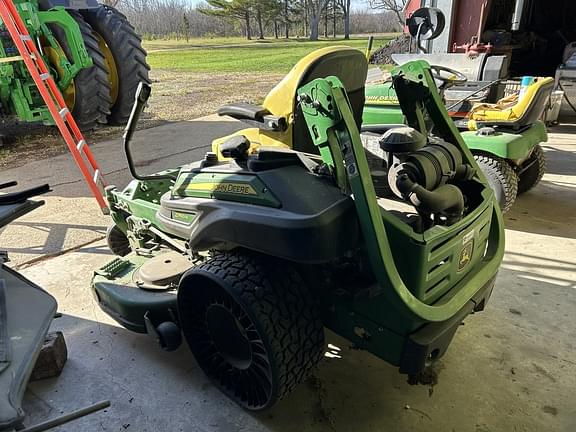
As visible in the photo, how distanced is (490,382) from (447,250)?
0.81m

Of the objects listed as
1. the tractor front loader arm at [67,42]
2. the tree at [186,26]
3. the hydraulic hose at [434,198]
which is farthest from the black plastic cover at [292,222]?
the tree at [186,26]

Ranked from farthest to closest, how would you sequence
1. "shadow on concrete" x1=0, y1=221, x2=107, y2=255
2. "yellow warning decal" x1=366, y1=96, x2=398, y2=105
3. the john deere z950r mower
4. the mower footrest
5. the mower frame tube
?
the john deere z950r mower
"yellow warning decal" x1=366, y1=96, x2=398, y2=105
"shadow on concrete" x1=0, y1=221, x2=107, y2=255
the mower footrest
the mower frame tube

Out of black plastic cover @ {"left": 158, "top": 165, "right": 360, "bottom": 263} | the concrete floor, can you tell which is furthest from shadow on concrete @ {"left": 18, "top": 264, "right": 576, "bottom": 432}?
black plastic cover @ {"left": 158, "top": 165, "right": 360, "bottom": 263}

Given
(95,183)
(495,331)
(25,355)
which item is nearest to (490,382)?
(495,331)

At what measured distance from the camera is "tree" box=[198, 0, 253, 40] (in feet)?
132

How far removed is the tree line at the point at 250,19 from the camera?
3981 centimetres

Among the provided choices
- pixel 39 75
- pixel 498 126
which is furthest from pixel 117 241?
pixel 498 126

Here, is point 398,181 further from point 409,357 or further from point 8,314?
point 8,314

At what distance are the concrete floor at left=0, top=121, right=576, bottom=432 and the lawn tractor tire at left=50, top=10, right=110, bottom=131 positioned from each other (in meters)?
3.78

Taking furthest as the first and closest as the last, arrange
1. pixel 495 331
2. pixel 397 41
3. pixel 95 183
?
1. pixel 397 41
2. pixel 95 183
3. pixel 495 331

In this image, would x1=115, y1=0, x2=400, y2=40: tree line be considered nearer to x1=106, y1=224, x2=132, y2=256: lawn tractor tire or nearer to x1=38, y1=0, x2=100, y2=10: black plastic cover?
x1=38, y1=0, x2=100, y2=10: black plastic cover

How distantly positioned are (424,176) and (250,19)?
1657 inches

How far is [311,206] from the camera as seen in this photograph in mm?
1711

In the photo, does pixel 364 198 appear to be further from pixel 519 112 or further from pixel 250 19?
pixel 250 19
